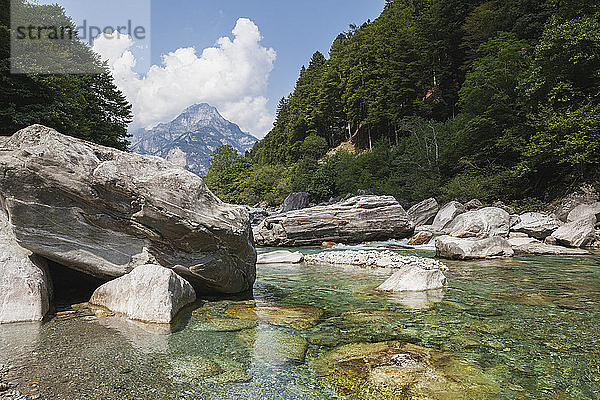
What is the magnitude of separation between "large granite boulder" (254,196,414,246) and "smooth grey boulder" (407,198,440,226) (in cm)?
446

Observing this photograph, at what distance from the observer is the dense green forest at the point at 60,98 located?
1934 centimetres

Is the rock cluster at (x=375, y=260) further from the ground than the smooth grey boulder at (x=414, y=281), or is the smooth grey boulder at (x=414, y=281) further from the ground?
the smooth grey boulder at (x=414, y=281)

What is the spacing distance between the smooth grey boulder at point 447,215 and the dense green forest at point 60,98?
22941 mm

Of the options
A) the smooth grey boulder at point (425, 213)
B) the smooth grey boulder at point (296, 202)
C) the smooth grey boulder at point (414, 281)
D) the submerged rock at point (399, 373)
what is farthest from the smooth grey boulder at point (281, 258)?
the smooth grey boulder at point (296, 202)

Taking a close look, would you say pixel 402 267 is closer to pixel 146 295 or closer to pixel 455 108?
pixel 146 295

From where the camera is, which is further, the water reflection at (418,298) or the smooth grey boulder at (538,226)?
the smooth grey boulder at (538,226)

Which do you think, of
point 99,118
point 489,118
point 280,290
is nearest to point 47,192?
point 280,290

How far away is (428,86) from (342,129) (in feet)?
56.3

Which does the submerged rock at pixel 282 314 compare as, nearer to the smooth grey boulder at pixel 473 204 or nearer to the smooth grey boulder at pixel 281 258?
the smooth grey boulder at pixel 281 258

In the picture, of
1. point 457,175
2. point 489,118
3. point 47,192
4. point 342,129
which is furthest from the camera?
point 342,129

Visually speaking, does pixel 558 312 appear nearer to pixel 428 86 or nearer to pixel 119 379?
pixel 119 379

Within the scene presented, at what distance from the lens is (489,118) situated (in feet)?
76.9

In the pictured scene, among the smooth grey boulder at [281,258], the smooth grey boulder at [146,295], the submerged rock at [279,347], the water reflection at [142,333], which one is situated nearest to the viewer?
the submerged rock at [279,347]

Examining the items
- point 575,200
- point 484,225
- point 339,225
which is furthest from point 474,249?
point 575,200
